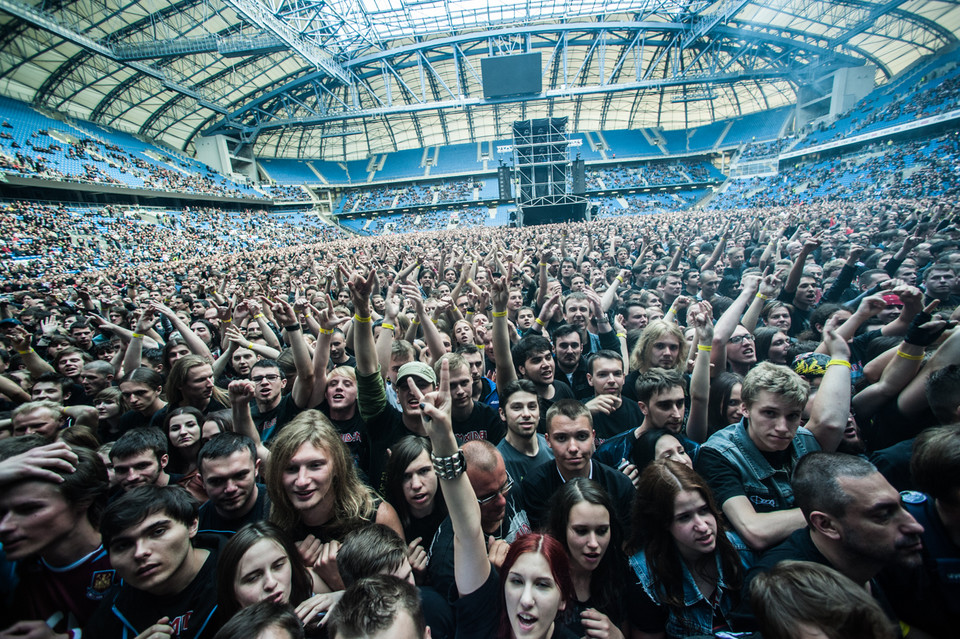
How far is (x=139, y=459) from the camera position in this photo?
2469 millimetres

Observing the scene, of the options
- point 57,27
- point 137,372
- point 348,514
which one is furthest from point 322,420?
point 57,27

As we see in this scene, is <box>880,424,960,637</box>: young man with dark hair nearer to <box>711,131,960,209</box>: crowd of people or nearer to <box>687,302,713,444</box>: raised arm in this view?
<box>687,302,713,444</box>: raised arm

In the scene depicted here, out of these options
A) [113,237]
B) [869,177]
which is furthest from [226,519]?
[869,177]

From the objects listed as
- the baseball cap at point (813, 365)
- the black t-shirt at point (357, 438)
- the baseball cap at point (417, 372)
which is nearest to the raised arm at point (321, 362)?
the black t-shirt at point (357, 438)

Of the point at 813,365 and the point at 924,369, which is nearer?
the point at 924,369

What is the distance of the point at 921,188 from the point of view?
17875 mm

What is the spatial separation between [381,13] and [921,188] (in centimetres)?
3210

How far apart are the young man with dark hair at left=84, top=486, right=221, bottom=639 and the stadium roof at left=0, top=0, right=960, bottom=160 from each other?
27369 millimetres

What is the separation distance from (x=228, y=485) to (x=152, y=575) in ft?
1.66

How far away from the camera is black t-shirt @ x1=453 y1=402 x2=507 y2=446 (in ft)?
10.3

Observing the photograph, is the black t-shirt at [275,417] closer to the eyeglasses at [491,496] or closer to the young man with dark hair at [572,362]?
the eyeglasses at [491,496]

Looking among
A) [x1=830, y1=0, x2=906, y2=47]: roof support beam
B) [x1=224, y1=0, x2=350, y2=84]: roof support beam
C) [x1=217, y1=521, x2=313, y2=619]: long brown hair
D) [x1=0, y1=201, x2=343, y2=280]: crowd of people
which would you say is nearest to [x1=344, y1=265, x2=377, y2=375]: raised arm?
[x1=217, y1=521, x2=313, y2=619]: long brown hair

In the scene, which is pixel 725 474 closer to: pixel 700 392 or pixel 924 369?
pixel 700 392

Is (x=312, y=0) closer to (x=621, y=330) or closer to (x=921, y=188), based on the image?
(x=621, y=330)
